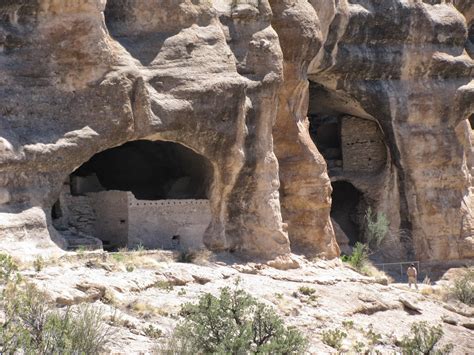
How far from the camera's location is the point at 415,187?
26.0m

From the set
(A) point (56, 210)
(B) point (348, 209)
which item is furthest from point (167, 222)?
(B) point (348, 209)

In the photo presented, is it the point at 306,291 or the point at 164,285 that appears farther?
the point at 306,291

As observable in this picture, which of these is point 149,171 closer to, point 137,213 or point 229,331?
point 137,213

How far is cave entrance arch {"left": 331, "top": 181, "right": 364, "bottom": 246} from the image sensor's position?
2751 cm

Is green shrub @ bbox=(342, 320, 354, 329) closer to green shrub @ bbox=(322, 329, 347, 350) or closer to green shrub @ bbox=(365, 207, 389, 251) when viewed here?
green shrub @ bbox=(322, 329, 347, 350)

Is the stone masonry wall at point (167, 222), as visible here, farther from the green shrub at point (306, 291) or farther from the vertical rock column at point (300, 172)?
the vertical rock column at point (300, 172)

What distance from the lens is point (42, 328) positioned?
37.6ft

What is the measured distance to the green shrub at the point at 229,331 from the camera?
41.2ft

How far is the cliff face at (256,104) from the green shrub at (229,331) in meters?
4.16

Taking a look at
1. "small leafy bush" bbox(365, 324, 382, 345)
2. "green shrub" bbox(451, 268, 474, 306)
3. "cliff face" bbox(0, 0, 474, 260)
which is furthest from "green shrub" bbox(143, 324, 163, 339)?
"green shrub" bbox(451, 268, 474, 306)

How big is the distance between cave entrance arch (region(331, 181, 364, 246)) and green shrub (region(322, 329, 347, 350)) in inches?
434

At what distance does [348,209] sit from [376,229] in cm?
247

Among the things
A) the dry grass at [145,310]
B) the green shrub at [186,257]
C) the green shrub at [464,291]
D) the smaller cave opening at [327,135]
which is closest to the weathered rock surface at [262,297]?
the dry grass at [145,310]

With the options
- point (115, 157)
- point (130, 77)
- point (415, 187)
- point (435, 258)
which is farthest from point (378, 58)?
point (130, 77)
